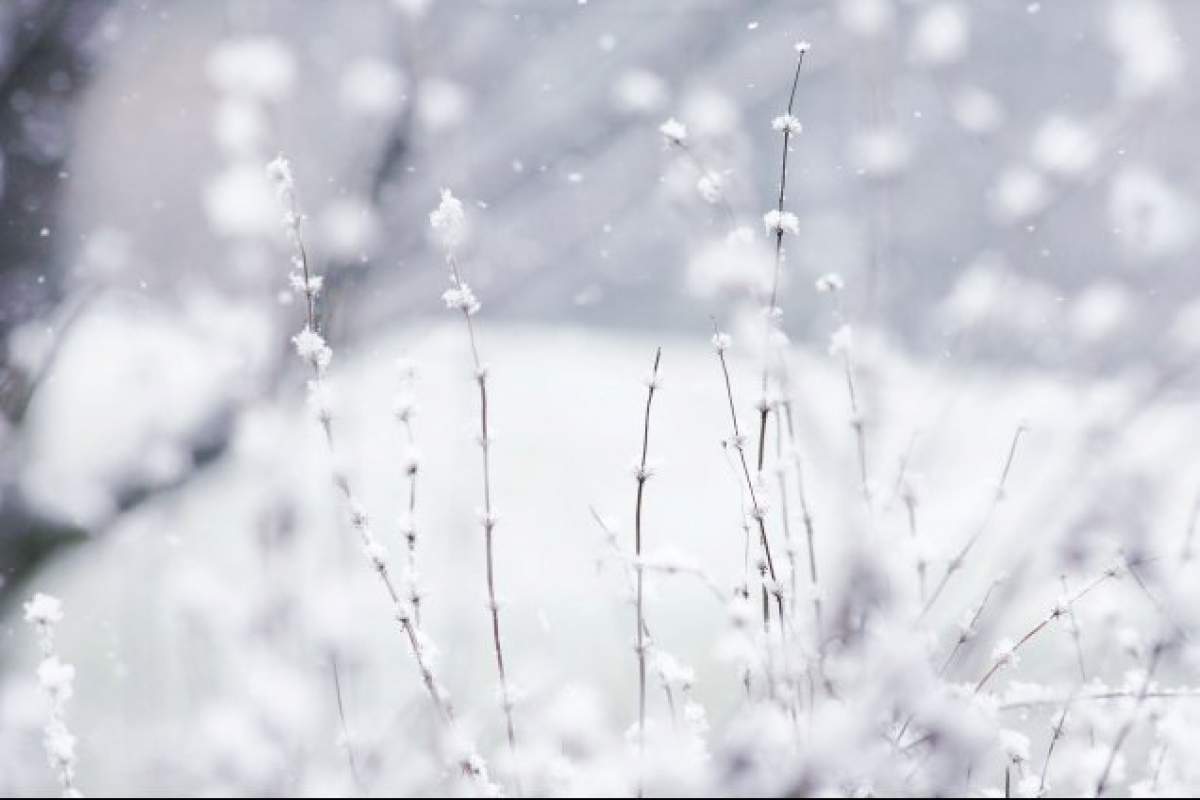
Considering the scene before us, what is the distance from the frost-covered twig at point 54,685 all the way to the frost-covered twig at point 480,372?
0.72 m

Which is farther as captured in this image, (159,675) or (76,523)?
(76,523)

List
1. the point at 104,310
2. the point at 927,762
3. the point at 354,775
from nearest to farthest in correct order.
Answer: the point at 927,762
the point at 354,775
the point at 104,310

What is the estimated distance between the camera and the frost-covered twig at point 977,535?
5.03 ft

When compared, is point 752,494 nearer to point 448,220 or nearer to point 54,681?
point 448,220

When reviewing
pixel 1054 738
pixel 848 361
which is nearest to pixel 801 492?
pixel 848 361

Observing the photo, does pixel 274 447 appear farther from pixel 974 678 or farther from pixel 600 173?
pixel 600 173

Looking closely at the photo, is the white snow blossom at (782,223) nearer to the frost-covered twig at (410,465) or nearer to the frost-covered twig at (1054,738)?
the frost-covered twig at (410,465)

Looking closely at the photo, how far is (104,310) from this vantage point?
2.89 meters

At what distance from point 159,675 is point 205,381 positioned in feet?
3.16

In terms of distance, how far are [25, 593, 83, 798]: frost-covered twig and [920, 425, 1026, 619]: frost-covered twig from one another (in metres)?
1.41

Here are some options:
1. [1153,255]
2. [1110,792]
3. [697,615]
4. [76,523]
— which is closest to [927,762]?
[1110,792]

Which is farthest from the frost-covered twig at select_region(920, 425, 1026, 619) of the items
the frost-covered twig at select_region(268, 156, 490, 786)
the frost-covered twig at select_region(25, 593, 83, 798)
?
the frost-covered twig at select_region(25, 593, 83, 798)

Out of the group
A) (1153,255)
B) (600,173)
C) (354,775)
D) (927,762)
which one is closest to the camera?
(927,762)

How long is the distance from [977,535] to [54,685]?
5.16ft
